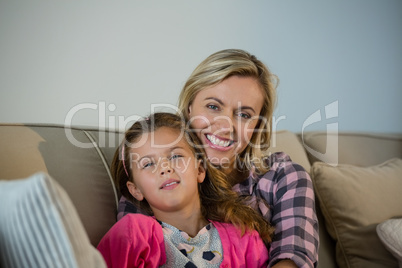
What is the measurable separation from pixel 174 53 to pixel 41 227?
1207mm

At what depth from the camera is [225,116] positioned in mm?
1411

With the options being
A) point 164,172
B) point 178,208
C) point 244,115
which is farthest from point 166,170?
point 244,115

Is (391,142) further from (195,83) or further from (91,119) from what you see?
(91,119)

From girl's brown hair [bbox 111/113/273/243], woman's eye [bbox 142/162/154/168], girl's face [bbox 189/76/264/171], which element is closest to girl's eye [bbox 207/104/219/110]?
girl's face [bbox 189/76/264/171]

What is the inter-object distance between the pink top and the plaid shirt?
0.24 feet

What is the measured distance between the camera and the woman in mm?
1257

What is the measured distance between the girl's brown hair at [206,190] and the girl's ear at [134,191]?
0.7 inches

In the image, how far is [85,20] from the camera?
5.08 ft

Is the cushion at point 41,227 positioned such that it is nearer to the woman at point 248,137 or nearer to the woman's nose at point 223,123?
the woman at point 248,137

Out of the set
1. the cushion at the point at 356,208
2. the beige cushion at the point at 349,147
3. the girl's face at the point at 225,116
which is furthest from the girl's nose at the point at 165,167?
the beige cushion at the point at 349,147

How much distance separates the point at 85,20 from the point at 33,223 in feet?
3.79

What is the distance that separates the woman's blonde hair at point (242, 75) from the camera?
4.66 feet

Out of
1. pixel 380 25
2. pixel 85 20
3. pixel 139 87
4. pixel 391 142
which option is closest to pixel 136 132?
pixel 139 87

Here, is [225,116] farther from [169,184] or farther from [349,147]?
[349,147]
